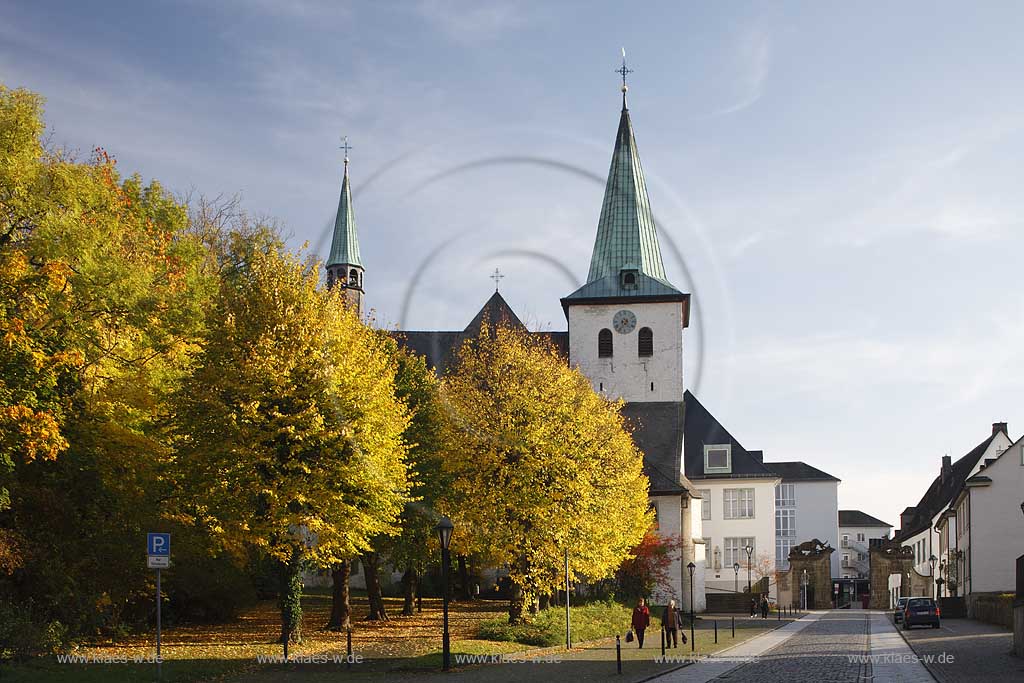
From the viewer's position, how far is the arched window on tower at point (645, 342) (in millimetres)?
75812

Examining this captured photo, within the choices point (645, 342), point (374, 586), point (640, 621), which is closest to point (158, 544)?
point (640, 621)

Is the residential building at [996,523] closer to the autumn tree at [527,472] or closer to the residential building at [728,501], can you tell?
the residential building at [728,501]

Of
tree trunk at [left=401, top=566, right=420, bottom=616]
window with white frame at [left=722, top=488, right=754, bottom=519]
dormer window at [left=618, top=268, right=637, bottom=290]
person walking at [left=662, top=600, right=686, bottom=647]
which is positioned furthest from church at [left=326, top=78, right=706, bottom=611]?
person walking at [left=662, top=600, right=686, bottom=647]

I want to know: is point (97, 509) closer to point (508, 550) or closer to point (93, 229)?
point (93, 229)

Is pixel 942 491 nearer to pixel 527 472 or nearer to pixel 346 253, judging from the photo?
pixel 346 253

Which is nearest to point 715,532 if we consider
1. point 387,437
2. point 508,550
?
point 508,550

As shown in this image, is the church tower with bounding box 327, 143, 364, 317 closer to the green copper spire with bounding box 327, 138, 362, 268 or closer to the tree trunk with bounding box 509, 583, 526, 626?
the green copper spire with bounding box 327, 138, 362, 268

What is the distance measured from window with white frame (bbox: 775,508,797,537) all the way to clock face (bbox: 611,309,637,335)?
73.7 metres

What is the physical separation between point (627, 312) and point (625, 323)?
2.62ft

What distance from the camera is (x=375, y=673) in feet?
84.7

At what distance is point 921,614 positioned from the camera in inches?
1983

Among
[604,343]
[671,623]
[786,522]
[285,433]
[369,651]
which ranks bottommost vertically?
[786,522]

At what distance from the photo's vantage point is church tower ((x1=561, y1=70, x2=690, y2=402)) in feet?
247

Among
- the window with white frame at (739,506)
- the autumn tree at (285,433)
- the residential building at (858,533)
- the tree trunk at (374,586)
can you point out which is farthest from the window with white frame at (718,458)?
the residential building at (858,533)
